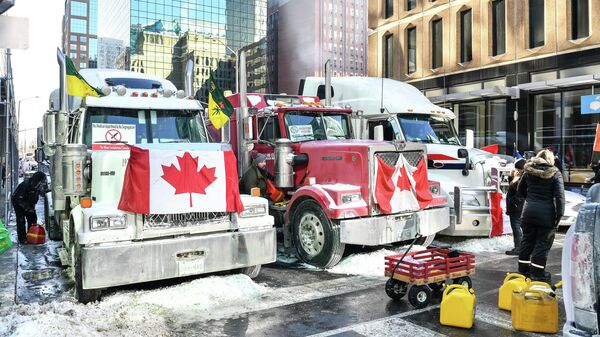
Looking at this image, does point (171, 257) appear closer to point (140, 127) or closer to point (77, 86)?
point (140, 127)

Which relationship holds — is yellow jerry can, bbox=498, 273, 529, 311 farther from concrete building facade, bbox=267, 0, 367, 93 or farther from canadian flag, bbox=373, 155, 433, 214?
concrete building facade, bbox=267, 0, 367, 93

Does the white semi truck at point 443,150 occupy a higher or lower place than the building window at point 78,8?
lower

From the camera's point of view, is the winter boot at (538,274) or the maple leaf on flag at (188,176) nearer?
the maple leaf on flag at (188,176)

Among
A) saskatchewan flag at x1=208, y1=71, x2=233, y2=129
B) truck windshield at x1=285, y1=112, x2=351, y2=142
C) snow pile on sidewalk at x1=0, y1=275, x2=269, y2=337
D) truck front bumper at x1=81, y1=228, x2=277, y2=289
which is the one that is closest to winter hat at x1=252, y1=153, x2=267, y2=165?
truck windshield at x1=285, y1=112, x2=351, y2=142

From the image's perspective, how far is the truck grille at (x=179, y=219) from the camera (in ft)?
19.8

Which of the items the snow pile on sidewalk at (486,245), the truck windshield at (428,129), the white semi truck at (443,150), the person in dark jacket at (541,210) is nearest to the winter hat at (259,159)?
the white semi truck at (443,150)

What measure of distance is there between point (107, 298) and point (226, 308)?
1.44 meters

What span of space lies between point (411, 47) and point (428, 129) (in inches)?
687

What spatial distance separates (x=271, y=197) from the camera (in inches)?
364

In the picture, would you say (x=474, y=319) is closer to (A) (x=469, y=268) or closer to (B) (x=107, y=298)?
(A) (x=469, y=268)

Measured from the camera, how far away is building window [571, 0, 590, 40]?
64.4 feet

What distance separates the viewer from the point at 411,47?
1090 inches

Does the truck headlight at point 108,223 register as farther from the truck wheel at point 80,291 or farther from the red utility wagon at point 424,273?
the red utility wagon at point 424,273

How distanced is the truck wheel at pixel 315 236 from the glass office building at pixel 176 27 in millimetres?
75554
